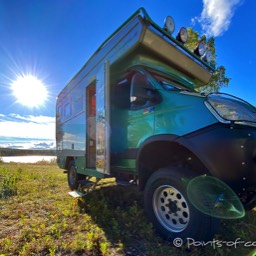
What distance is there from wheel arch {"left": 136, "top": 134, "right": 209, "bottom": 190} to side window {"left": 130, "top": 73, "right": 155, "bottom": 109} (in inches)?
25.0

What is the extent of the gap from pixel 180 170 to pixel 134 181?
1.55m

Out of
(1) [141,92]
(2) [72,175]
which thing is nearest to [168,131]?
(1) [141,92]

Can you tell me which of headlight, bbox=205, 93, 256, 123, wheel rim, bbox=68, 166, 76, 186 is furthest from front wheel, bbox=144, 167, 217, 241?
wheel rim, bbox=68, 166, 76, 186

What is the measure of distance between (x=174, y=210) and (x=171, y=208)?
5 centimetres

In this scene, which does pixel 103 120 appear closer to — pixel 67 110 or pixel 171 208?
pixel 171 208

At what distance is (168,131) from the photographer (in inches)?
130

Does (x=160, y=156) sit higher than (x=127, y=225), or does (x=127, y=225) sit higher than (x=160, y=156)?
(x=160, y=156)

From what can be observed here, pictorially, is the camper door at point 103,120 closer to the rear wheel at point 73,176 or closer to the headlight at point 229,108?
the headlight at point 229,108

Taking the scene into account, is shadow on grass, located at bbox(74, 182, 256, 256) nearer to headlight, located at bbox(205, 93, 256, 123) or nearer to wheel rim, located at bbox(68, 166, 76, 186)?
headlight, located at bbox(205, 93, 256, 123)

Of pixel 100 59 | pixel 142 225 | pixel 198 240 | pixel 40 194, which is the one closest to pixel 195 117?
pixel 198 240

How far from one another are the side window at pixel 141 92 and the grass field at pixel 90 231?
186cm

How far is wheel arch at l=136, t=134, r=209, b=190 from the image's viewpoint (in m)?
3.36

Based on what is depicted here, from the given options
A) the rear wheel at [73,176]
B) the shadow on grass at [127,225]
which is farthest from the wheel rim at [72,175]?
the shadow on grass at [127,225]

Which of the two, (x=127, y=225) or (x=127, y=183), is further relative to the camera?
(x=127, y=183)
